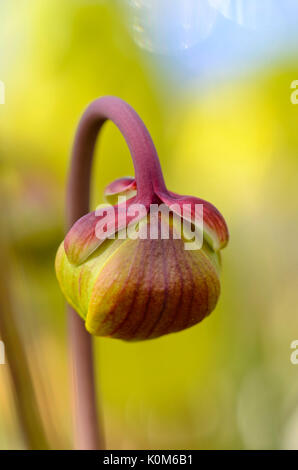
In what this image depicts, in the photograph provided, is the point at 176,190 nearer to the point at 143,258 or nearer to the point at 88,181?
the point at 88,181

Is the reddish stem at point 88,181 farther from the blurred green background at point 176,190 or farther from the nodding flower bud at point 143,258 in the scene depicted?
the blurred green background at point 176,190

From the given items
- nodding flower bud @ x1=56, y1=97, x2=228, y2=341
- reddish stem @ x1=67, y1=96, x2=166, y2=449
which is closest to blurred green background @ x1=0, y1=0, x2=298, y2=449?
reddish stem @ x1=67, y1=96, x2=166, y2=449

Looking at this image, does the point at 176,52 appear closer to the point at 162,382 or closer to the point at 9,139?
the point at 9,139

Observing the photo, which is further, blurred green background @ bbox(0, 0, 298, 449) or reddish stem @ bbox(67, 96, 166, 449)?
blurred green background @ bbox(0, 0, 298, 449)

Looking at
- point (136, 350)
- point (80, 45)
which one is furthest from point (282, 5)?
point (136, 350)

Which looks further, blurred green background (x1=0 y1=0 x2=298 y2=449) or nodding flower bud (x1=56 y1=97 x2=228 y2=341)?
blurred green background (x1=0 y1=0 x2=298 y2=449)

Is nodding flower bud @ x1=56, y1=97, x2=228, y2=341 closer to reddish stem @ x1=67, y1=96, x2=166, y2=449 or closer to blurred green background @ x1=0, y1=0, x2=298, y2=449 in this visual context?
reddish stem @ x1=67, y1=96, x2=166, y2=449
